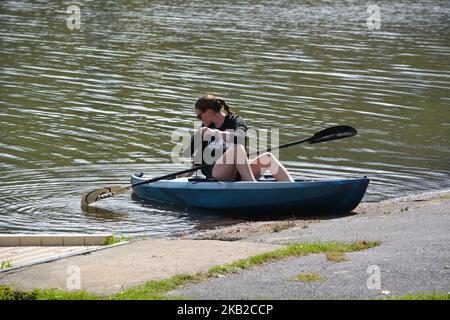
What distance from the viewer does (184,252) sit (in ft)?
31.0

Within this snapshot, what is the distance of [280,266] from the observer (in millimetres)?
8859

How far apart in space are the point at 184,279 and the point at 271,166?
4.87 m

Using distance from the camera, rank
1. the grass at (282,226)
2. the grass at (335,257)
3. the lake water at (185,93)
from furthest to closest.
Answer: the lake water at (185,93) < the grass at (282,226) < the grass at (335,257)

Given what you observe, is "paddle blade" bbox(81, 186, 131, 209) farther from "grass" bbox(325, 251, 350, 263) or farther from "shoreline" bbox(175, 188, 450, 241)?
"grass" bbox(325, 251, 350, 263)

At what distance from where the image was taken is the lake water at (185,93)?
14.9 metres

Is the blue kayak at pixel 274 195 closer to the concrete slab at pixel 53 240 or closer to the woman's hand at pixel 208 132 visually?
the woman's hand at pixel 208 132

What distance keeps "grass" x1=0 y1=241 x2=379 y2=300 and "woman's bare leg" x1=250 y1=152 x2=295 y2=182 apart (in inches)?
127

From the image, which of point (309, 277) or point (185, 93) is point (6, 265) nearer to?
point (309, 277)

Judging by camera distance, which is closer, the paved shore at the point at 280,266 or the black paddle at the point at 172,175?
the paved shore at the point at 280,266

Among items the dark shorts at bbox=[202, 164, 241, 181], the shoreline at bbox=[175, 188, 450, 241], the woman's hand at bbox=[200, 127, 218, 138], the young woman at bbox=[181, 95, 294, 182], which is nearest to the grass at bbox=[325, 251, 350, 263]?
the shoreline at bbox=[175, 188, 450, 241]

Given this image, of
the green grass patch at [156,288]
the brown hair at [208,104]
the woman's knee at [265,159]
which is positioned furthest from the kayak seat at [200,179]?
the green grass patch at [156,288]
